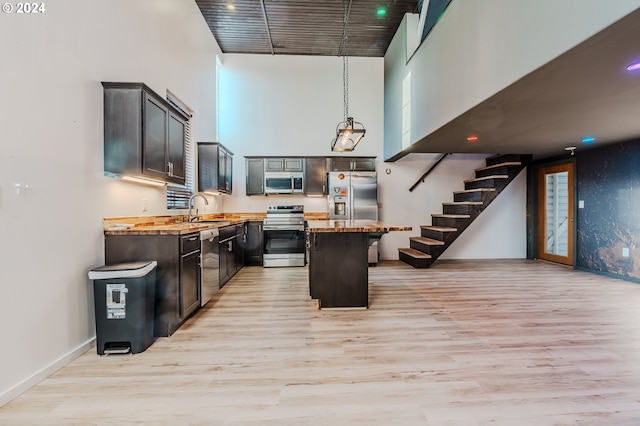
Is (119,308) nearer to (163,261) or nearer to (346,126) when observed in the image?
(163,261)

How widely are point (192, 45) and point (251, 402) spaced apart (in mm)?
4790

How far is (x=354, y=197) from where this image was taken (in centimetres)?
535

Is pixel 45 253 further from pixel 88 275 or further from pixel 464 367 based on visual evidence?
pixel 464 367

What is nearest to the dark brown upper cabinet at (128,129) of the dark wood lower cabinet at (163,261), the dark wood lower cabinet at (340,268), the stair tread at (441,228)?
the dark wood lower cabinet at (163,261)

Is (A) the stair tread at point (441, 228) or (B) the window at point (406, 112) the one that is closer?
(B) the window at point (406, 112)

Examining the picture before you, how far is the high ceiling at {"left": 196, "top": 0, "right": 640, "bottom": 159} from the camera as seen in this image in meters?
1.94

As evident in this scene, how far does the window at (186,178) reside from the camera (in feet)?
11.8

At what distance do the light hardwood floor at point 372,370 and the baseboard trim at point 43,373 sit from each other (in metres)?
0.04

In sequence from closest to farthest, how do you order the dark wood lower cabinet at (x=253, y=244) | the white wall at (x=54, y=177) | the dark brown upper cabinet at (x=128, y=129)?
1. the white wall at (x=54, y=177)
2. the dark brown upper cabinet at (x=128, y=129)
3. the dark wood lower cabinet at (x=253, y=244)

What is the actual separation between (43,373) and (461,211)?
19.0 ft

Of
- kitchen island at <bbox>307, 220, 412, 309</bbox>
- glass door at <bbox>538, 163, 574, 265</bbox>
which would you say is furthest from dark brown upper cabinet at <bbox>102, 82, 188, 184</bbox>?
glass door at <bbox>538, 163, 574, 265</bbox>

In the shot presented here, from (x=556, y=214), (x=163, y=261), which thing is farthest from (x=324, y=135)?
(x=556, y=214)

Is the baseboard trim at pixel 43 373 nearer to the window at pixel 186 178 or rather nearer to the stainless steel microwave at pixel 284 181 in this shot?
the window at pixel 186 178

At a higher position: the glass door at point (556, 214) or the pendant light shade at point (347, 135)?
the pendant light shade at point (347, 135)
